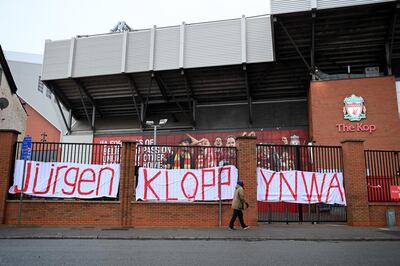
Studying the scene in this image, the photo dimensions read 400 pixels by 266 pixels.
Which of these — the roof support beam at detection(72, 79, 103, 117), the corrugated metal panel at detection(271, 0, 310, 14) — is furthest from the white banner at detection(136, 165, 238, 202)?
the roof support beam at detection(72, 79, 103, 117)

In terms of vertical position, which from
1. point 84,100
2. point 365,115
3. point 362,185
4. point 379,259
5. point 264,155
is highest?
point 84,100

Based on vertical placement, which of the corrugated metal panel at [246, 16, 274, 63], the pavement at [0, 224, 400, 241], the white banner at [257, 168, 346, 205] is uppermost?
the corrugated metal panel at [246, 16, 274, 63]

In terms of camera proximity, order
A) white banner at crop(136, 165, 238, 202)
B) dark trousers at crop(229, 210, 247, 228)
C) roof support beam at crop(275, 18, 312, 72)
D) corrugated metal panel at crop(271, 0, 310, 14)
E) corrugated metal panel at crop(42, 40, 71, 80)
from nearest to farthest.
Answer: dark trousers at crop(229, 210, 247, 228)
white banner at crop(136, 165, 238, 202)
corrugated metal panel at crop(271, 0, 310, 14)
roof support beam at crop(275, 18, 312, 72)
corrugated metal panel at crop(42, 40, 71, 80)

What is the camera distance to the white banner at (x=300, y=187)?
13289 mm

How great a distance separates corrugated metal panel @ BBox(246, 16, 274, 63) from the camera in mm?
21266

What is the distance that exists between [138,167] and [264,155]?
4993mm

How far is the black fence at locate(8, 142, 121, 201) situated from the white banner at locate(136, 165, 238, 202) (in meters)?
1.39

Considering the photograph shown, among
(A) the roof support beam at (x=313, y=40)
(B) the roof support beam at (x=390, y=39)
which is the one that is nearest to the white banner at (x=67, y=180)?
(A) the roof support beam at (x=313, y=40)

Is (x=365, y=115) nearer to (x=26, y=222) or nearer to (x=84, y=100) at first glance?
(x=26, y=222)

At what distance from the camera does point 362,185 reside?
1320cm

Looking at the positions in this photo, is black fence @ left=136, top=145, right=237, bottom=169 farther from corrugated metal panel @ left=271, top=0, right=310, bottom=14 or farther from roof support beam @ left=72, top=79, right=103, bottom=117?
roof support beam @ left=72, top=79, right=103, bottom=117

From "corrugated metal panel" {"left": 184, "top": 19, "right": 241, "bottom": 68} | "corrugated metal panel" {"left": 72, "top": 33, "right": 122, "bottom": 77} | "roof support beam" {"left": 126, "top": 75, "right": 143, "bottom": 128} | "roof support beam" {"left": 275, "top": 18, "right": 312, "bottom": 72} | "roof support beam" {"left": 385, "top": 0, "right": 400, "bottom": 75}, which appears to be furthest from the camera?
"roof support beam" {"left": 126, "top": 75, "right": 143, "bottom": 128}

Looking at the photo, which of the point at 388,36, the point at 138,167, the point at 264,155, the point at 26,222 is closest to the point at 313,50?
the point at 388,36

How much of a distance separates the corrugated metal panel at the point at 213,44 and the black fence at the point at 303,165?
932 centimetres
